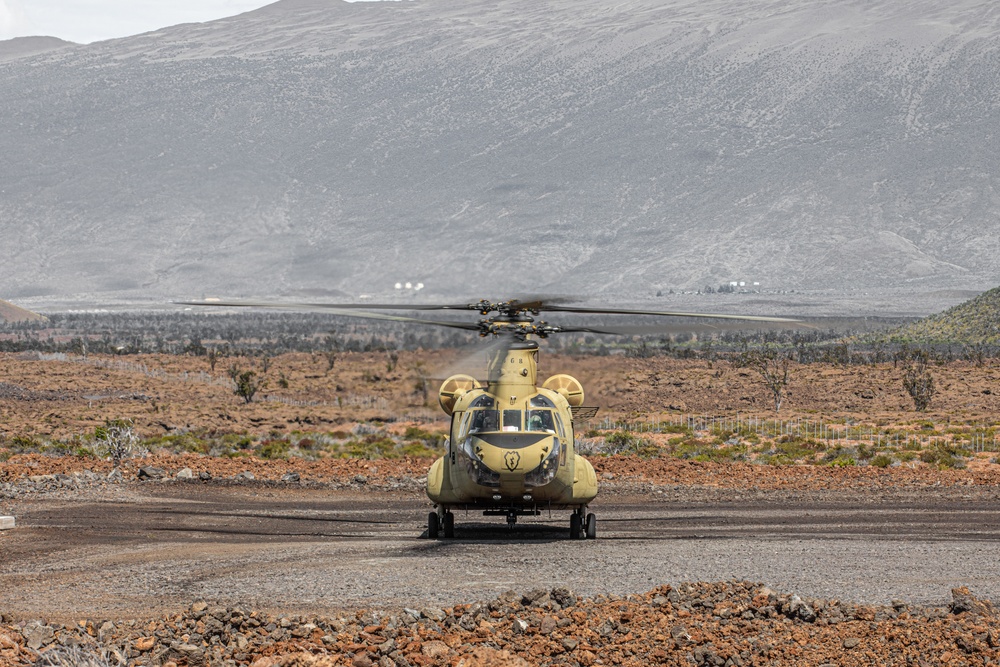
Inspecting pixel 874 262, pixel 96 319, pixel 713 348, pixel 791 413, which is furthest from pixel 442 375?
pixel 874 262

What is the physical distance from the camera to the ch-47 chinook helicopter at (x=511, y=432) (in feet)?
63.5

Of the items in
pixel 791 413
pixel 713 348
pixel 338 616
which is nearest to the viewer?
pixel 338 616

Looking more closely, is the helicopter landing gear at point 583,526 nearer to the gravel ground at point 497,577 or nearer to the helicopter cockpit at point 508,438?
the gravel ground at point 497,577

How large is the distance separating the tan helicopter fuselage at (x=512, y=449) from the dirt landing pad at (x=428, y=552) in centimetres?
75

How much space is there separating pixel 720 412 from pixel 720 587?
4240 centimetres

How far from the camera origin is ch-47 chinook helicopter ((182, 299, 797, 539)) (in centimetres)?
1934

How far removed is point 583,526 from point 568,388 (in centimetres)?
197

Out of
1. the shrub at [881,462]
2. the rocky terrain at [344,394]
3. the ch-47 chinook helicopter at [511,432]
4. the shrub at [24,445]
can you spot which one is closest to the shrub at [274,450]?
the rocky terrain at [344,394]

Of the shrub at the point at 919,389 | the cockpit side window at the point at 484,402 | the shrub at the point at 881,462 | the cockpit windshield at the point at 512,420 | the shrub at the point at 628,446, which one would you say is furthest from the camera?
the shrub at the point at 919,389

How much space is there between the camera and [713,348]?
334 feet

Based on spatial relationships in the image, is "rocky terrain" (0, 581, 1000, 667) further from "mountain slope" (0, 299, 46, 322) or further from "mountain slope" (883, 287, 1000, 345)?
"mountain slope" (0, 299, 46, 322)

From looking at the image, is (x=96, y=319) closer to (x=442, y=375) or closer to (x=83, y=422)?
(x=83, y=422)

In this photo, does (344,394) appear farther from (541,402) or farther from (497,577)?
(497,577)

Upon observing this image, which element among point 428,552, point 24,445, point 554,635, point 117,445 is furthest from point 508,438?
point 24,445
